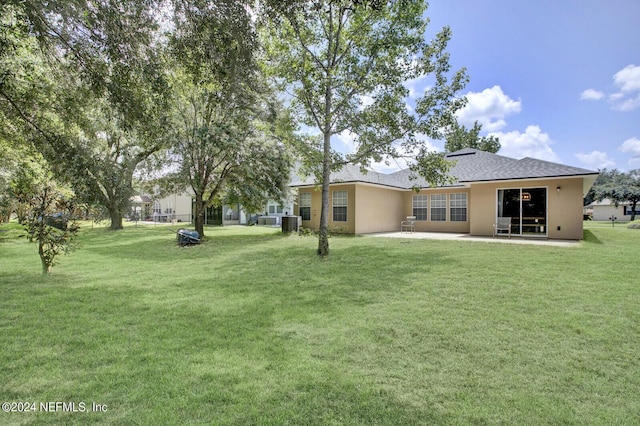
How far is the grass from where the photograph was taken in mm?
2496

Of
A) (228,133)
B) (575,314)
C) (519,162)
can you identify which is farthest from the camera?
(519,162)

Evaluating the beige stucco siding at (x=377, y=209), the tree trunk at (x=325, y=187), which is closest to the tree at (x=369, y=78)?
the tree trunk at (x=325, y=187)

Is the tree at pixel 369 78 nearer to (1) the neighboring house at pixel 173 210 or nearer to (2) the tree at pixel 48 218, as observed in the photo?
(2) the tree at pixel 48 218

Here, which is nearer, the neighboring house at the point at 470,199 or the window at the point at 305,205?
the neighboring house at the point at 470,199

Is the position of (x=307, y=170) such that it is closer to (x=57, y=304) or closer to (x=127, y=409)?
(x=57, y=304)

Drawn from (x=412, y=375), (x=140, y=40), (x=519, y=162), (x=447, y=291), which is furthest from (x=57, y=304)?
(x=519, y=162)

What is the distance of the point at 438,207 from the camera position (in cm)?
1805

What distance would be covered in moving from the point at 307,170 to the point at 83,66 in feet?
24.0

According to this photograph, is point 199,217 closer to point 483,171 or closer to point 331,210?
point 331,210

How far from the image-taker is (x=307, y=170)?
11.8 meters

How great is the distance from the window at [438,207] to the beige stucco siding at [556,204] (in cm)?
310

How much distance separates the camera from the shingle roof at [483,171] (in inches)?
510

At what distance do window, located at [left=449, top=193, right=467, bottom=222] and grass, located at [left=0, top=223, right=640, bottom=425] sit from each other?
9798 millimetres

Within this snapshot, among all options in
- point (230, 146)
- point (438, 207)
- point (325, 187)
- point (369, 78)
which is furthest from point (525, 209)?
point (230, 146)
